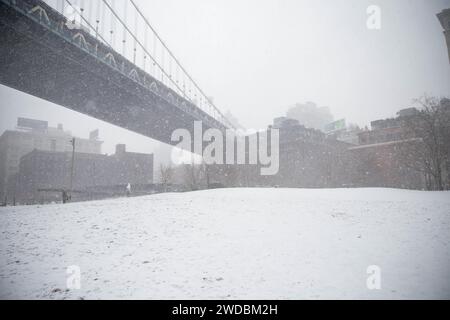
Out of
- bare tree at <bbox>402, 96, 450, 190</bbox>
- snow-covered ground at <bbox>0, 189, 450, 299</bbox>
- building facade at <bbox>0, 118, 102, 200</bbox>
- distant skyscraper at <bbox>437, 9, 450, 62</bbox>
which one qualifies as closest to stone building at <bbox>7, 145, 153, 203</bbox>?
building facade at <bbox>0, 118, 102, 200</bbox>

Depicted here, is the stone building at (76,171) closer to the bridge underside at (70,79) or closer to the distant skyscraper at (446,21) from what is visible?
the bridge underside at (70,79)

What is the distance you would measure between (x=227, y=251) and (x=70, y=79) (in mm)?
29373

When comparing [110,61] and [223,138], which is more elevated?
[110,61]

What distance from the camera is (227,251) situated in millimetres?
6691

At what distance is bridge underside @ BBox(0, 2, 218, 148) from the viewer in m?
20.5

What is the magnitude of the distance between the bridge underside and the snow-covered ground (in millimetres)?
16780

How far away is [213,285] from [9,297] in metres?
4.00

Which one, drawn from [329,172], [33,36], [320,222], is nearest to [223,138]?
[329,172]

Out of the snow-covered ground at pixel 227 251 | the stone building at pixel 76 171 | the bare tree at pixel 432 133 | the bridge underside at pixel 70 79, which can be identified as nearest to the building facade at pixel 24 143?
the stone building at pixel 76 171

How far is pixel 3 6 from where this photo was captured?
690 inches

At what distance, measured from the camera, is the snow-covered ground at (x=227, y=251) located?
16.5 feet

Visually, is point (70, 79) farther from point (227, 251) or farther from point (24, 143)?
point (24, 143)

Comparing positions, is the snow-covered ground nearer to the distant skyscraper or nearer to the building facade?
the distant skyscraper

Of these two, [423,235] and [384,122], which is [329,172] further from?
[423,235]
